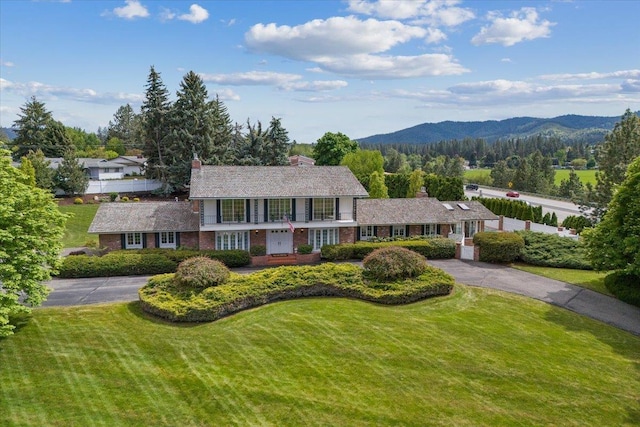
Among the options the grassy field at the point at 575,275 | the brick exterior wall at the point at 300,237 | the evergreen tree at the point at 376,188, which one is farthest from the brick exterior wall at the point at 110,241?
the evergreen tree at the point at 376,188

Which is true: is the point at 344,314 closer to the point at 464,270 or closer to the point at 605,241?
the point at 464,270

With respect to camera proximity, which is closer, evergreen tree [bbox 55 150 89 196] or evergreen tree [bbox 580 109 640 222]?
evergreen tree [bbox 580 109 640 222]

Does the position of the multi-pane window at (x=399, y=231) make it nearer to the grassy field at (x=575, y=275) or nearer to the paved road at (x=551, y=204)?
the grassy field at (x=575, y=275)

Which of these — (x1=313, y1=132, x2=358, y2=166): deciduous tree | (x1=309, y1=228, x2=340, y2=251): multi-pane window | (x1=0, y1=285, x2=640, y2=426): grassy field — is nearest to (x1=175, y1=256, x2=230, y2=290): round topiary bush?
(x1=0, y1=285, x2=640, y2=426): grassy field

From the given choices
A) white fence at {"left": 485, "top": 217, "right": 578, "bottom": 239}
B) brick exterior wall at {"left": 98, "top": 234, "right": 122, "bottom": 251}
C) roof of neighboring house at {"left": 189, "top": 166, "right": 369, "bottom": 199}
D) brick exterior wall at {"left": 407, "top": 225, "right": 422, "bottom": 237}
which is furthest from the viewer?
white fence at {"left": 485, "top": 217, "right": 578, "bottom": 239}

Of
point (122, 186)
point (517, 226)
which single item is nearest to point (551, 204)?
point (517, 226)

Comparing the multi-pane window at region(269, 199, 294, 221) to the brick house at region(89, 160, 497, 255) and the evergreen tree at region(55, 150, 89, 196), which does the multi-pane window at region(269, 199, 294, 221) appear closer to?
the brick house at region(89, 160, 497, 255)

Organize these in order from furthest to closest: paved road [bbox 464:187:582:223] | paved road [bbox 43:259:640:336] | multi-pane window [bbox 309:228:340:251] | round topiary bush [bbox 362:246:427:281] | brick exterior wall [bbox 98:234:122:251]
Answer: paved road [bbox 464:187:582:223], multi-pane window [bbox 309:228:340:251], brick exterior wall [bbox 98:234:122:251], round topiary bush [bbox 362:246:427:281], paved road [bbox 43:259:640:336]

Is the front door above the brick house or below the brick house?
below
